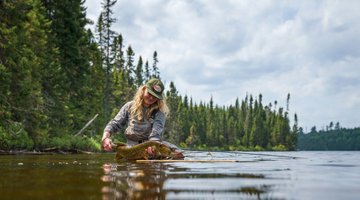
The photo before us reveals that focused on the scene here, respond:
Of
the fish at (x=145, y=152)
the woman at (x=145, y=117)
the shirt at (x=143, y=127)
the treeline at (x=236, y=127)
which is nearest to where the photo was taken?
the fish at (x=145, y=152)

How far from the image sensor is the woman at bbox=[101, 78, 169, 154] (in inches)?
316

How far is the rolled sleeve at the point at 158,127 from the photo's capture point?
8.02 meters

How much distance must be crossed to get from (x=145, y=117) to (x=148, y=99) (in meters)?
0.45

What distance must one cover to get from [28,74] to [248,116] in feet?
415

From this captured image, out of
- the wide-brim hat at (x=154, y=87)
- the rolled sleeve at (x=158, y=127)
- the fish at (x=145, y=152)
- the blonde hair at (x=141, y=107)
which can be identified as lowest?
the fish at (x=145, y=152)

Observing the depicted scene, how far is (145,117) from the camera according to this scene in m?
8.40

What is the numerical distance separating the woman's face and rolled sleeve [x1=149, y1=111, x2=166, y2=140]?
25 cm

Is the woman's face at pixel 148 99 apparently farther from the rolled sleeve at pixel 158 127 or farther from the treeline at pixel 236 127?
the treeline at pixel 236 127

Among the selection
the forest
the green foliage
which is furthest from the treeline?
the green foliage

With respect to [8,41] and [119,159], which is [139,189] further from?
[8,41]

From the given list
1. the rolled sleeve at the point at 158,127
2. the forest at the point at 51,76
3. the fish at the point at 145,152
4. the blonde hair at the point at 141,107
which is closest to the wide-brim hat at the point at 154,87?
the blonde hair at the point at 141,107

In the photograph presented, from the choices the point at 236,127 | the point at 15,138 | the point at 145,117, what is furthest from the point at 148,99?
the point at 236,127

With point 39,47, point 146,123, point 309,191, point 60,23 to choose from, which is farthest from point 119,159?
point 60,23

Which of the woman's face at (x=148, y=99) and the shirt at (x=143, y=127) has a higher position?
the woman's face at (x=148, y=99)
